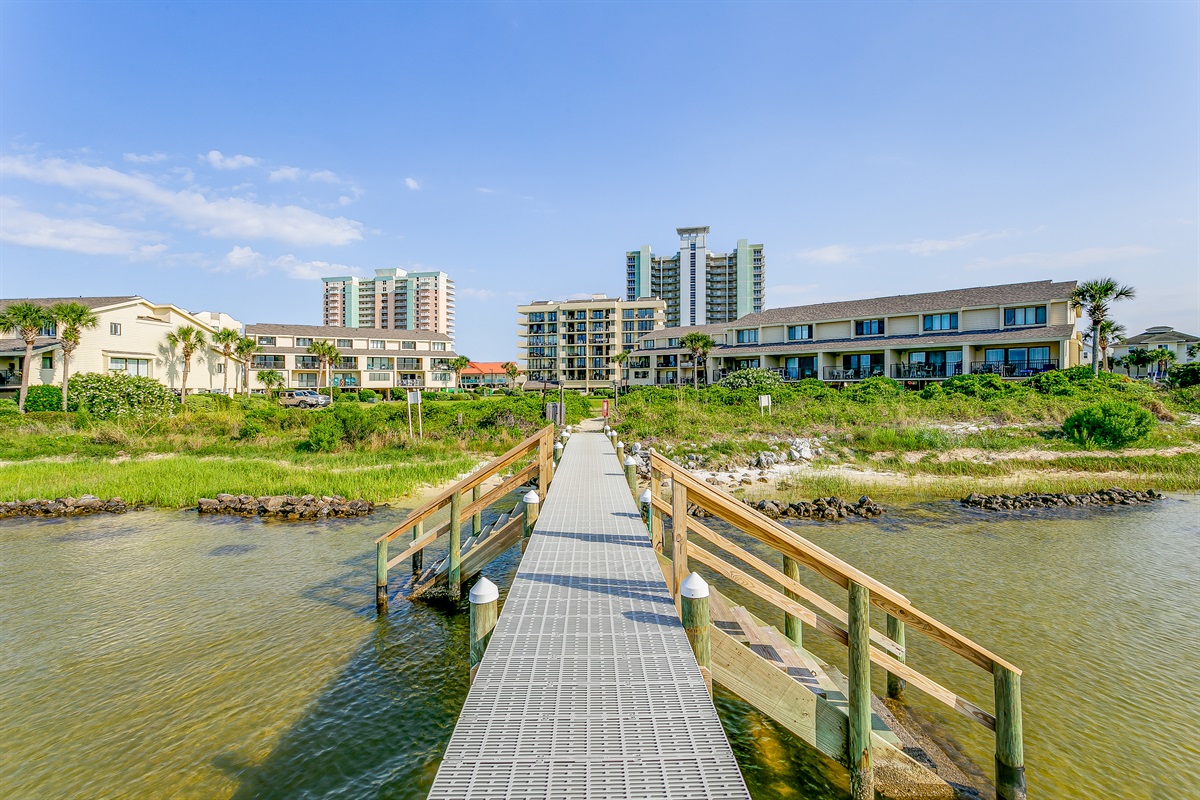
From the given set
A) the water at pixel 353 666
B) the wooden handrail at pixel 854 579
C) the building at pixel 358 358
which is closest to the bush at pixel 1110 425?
the water at pixel 353 666

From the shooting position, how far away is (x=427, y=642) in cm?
930

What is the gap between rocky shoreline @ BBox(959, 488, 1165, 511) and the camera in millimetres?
18766

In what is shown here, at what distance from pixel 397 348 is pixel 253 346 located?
21.7m

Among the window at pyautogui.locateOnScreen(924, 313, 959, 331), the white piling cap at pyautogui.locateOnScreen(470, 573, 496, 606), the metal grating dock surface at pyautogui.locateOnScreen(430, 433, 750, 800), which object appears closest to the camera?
the metal grating dock surface at pyautogui.locateOnScreen(430, 433, 750, 800)

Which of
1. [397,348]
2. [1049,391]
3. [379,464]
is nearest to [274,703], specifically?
[379,464]

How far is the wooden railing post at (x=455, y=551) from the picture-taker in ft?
34.6

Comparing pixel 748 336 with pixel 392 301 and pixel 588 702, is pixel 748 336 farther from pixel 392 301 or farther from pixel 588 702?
pixel 392 301

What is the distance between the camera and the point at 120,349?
162 feet

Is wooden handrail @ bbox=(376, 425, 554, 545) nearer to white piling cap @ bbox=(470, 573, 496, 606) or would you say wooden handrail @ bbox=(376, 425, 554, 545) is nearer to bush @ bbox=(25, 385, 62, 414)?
white piling cap @ bbox=(470, 573, 496, 606)

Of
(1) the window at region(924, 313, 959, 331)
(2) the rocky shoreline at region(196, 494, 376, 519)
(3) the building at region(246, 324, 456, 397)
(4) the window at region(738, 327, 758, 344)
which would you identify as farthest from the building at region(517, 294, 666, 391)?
(2) the rocky shoreline at region(196, 494, 376, 519)

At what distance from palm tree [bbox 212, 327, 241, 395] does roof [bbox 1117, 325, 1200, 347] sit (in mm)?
104318

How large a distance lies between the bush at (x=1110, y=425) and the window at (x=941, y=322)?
2287cm

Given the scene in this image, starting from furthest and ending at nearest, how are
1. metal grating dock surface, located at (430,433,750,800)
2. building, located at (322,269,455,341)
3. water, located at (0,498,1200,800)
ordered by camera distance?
1. building, located at (322,269,455,341)
2. water, located at (0,498,1200,800)
3. metal grating dock surface, located at (430,433,750,800)

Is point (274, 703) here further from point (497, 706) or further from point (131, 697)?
point (497, 706)
